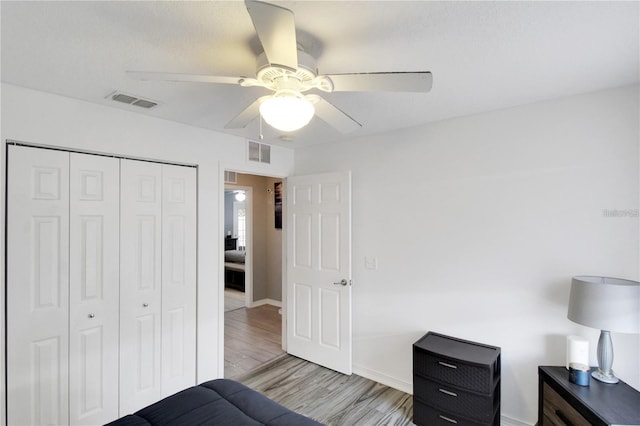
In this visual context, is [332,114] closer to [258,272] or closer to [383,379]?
[383,379]

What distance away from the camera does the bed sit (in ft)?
22.6

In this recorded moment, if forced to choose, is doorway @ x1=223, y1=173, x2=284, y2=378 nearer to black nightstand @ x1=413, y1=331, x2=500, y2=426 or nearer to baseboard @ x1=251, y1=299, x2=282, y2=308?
baseboard @ x1=251, y1=299, x2=282, y2=308

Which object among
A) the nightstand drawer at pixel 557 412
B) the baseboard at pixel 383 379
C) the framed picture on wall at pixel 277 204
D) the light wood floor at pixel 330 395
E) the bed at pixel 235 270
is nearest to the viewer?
the nightstand drawer at pixel 557 412

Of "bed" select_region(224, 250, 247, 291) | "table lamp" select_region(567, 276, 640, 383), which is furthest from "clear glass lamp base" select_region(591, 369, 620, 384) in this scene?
"bed" select_region(224, 250, 247, 291)

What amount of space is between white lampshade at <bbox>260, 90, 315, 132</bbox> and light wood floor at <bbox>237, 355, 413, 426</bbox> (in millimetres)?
2313

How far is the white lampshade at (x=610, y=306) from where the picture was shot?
1.78 m

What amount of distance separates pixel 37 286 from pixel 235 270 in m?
4.93

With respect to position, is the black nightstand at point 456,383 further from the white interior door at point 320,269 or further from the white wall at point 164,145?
the white wall at point 164,145

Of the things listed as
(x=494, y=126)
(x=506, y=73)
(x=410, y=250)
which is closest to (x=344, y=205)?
(x=410, y=250)

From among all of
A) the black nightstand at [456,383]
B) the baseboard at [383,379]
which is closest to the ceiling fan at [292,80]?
the black nightstand at [456,383]

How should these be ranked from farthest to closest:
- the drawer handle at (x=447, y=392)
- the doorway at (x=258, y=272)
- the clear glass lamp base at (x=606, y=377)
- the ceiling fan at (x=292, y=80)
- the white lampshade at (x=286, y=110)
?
the doorway at (x=258, y=272) < the drawer handle at (x=447, y=392) < the clear glass lamp base at (x=606, y=377) < the white lampshade at (x=286, y=110) < the ceiling fan at (x=292, y=80)

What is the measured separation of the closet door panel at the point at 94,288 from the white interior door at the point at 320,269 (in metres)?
1.75

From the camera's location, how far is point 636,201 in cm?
200

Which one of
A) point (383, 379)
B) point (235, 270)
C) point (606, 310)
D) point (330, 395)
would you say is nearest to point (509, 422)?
point (383, 379)
